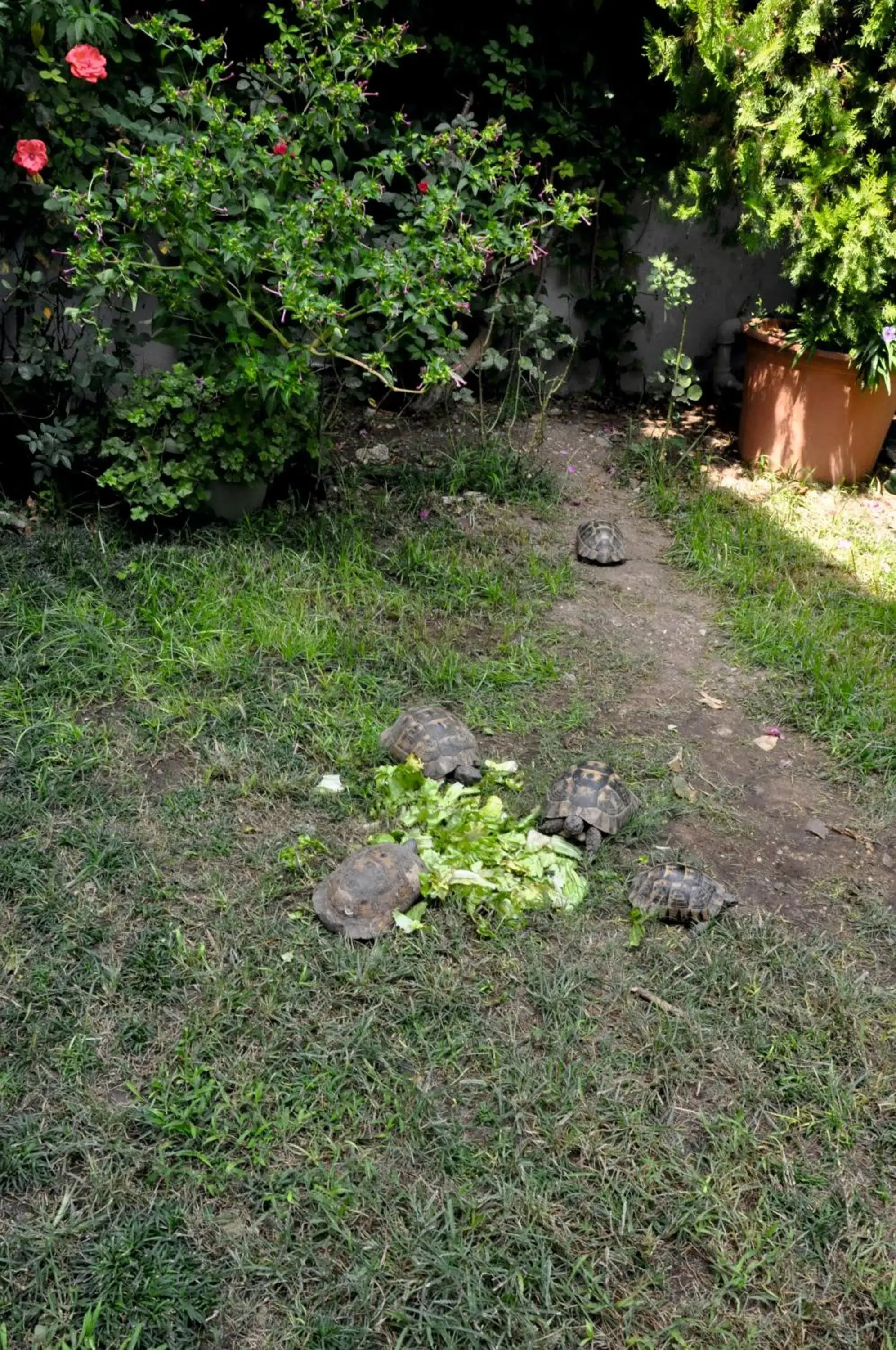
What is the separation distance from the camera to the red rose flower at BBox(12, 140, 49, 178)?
4.00m

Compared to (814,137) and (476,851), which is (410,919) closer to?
(476,851)

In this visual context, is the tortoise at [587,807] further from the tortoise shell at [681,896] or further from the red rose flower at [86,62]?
the red rose flower at [86,62]

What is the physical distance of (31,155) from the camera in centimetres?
400

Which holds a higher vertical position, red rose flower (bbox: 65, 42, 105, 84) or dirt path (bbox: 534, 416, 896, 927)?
red rose flower (bbox: 65, 42, 105, 84)

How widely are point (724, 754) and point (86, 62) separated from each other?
126 inches

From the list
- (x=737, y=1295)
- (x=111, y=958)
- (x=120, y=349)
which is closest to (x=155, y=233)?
(x=120, y=349)

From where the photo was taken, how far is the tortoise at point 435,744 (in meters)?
3.53

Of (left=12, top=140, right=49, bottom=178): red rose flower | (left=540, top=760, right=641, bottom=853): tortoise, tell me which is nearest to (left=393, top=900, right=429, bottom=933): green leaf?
(left=540, top=760, right=641, bottom=853): tortoise

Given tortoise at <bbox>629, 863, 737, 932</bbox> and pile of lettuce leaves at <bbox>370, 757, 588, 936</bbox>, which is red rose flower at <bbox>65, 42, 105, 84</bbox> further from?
tortoise at <bbox>629, 863, 737, 932</bbox>

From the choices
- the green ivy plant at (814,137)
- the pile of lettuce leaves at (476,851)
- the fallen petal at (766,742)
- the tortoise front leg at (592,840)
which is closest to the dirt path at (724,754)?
the fallen petal at (766,742)

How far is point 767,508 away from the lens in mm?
5480

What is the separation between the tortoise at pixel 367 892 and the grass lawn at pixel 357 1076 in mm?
53

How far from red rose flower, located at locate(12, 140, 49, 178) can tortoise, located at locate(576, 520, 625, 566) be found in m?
2.53

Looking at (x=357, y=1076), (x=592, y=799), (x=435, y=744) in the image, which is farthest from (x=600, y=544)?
(x=357, y=1076)
